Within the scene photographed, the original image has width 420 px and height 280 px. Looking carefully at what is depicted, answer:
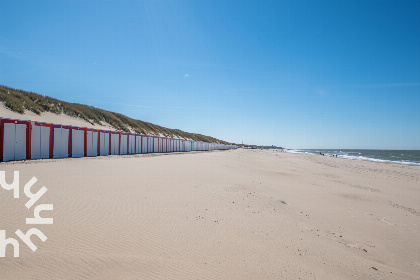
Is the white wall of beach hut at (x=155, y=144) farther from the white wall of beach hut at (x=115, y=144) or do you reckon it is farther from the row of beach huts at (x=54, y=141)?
the white wall of beach hut at (x=115, y=144)

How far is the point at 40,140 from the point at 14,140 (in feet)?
5.24

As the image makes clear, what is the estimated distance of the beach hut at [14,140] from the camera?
40.6ft

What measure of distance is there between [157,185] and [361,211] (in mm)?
5621

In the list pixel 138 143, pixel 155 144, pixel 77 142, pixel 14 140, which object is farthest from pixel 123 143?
pixel 14 140

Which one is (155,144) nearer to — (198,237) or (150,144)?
(150,144)

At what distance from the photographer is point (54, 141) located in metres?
15.6

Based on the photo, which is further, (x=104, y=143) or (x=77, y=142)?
A: (x=104, y=143)

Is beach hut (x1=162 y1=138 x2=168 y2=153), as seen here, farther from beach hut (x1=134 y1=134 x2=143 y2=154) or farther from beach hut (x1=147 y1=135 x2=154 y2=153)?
beach hut (x1=134 y1=134 x2=143 y2=154)

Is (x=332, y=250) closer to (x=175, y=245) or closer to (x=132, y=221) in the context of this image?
(x=175, y=245)

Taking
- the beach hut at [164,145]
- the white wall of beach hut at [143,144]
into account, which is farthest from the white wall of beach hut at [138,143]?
the beach hut at [164,145]

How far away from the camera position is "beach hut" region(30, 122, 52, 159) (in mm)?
14094

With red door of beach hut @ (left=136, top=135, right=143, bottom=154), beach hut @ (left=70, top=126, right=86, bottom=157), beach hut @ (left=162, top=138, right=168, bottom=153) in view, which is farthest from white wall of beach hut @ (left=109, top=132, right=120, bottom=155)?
beach hut @ (left=162, top=138, right=168, bottom=153)

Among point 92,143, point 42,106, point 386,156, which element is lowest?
point 386,156

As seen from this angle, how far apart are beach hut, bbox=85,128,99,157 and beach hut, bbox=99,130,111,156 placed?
42 centimetres
